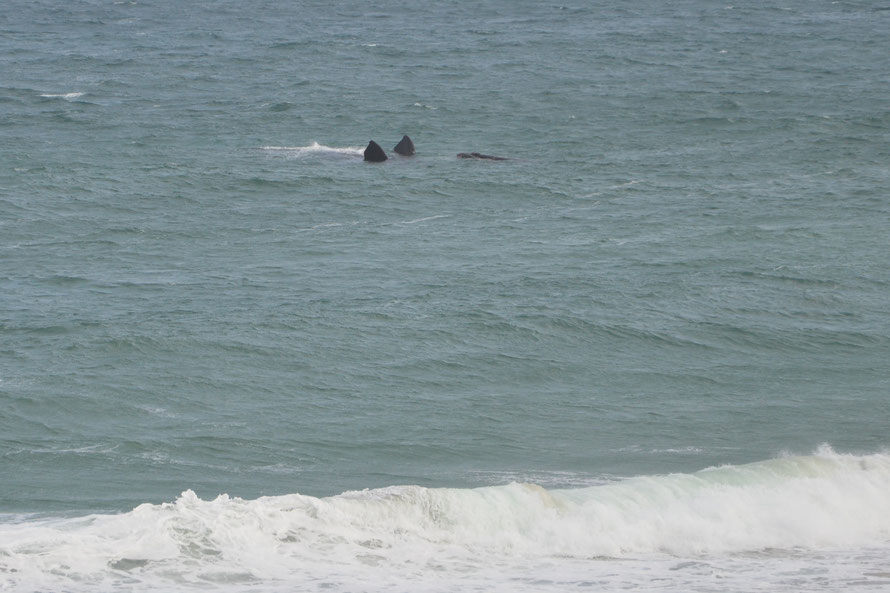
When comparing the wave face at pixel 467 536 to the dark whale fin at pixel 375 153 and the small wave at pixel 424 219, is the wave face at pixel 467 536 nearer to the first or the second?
the small wave at pixel 424 219

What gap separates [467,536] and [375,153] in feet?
117

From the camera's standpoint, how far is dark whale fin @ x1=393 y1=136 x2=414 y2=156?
56.3 m

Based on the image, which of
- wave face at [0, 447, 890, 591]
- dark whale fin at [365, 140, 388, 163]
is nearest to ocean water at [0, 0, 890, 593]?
wave face at [0, 447, 890, 591]

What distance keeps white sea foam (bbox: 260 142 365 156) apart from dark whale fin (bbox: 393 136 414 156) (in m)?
1.72

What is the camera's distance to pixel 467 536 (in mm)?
20719

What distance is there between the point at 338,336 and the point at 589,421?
7859mm

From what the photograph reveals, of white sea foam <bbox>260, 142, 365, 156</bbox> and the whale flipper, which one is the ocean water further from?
the whale flipper

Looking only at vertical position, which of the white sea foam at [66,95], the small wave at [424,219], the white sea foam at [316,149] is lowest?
the small wave at [424,219]

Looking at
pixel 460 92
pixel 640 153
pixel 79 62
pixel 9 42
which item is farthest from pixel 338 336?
pixel 9 42

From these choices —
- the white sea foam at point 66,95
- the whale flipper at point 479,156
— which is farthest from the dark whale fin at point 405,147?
the white sea foam at point 66,95

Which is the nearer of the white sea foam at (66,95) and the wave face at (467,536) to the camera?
the wave face at (467,536)

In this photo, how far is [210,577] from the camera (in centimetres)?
1848

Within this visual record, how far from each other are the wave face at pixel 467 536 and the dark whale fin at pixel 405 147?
3428 cm

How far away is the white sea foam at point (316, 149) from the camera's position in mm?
57125
